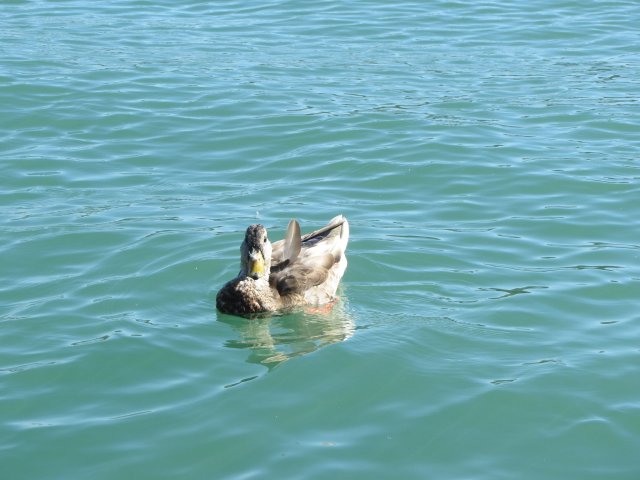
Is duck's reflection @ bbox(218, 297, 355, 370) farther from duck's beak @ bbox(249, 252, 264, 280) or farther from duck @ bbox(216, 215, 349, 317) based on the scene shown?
duck's beak @ bbox(249, 252, 264, 280)

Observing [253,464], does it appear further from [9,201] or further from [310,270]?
[9,201]

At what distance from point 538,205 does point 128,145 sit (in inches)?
204

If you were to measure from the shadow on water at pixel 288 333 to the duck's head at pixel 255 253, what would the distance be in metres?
0.42

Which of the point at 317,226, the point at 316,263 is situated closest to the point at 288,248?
the point at 316,263

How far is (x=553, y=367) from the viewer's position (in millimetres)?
9273

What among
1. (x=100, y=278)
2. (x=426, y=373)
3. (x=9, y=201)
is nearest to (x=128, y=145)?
(x=9, y=201)

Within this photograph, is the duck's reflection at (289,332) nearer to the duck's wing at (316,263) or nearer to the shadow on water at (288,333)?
the shadow on water at (288,333)

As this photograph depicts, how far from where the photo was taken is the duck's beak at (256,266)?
35.3 ft

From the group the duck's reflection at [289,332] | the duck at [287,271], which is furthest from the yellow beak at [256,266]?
the duck's reflection at [289,332]

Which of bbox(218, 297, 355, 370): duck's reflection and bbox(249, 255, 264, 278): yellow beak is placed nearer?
bbox(218, 297, 355, 370): duck's reflection

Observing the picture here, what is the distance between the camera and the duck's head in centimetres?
1074

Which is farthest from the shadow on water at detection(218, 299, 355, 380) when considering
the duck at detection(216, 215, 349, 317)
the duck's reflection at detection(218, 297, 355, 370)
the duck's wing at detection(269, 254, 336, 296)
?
the duck's wing at detection(269, 254, 336, 296)

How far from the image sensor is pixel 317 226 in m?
12.7

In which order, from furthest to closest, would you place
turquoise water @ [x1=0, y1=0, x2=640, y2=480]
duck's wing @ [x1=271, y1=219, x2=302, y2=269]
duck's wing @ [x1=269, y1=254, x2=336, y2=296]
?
duck's wing @ [x1=271, y1=219, x2=302, y2=269] → duck's wing @ [x1=269, y1=254, x2=336, y2=296] → turquoise water @ [x1=0, y1=0, x2=640, y2=480]
